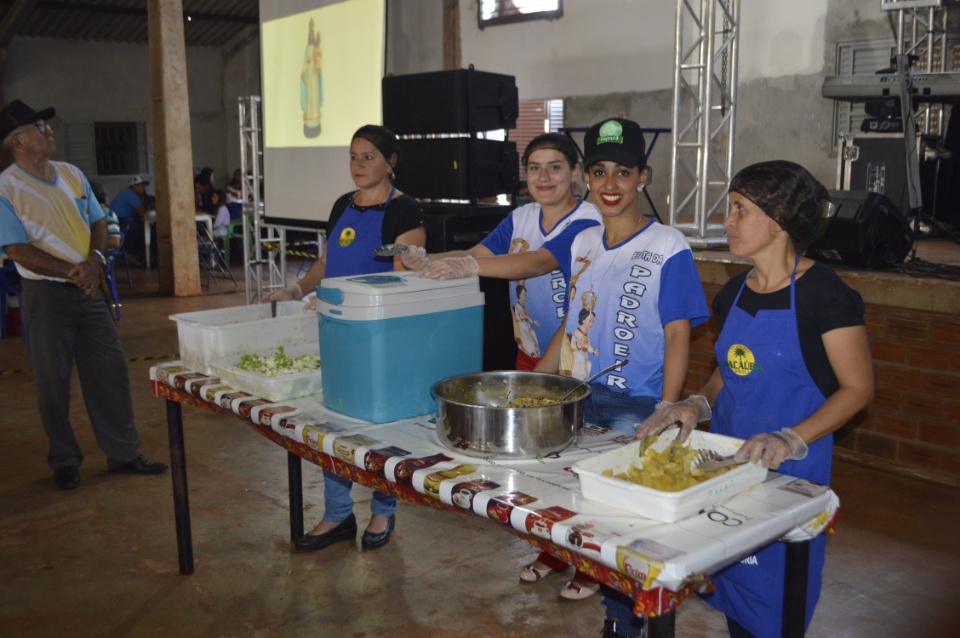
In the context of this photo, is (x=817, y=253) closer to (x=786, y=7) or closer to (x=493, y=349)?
(x=493, y=349)

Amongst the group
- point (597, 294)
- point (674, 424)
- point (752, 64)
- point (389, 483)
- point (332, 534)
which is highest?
point (752, 64)

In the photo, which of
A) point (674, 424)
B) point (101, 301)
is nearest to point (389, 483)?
point (674, 424)

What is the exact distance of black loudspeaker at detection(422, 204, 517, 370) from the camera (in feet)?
14.9

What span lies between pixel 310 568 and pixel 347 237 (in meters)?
1.19

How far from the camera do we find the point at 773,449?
5.31 ft

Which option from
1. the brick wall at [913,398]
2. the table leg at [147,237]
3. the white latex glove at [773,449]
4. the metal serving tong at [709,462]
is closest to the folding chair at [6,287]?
the table leg at [147,237]

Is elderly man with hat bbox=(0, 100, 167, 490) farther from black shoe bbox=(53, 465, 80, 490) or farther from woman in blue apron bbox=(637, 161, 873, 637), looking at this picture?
woman in blue apron bbox=(637, 161, 873, 637)

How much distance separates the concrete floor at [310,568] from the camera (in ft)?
8.81

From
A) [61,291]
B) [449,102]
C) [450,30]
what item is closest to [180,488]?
[61,291]

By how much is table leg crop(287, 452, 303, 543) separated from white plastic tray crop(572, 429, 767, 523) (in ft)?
6.18

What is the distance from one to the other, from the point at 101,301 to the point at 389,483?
261cm

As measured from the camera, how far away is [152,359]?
6.55m

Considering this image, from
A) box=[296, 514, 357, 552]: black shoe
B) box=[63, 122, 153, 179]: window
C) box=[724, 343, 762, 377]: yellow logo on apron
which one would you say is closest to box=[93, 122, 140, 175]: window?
box=[63, 122, 153, 179]: window

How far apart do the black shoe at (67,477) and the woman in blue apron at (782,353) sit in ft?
10.1
